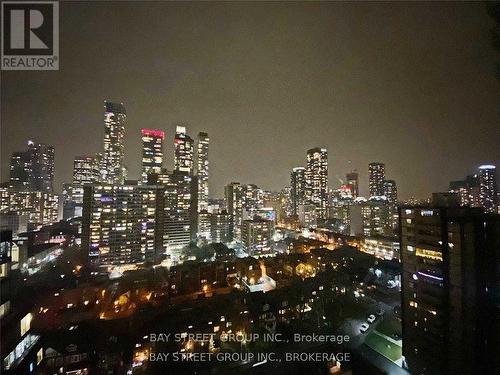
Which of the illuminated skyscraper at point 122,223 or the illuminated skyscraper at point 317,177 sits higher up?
the illuminated skyscraper at point 317,177

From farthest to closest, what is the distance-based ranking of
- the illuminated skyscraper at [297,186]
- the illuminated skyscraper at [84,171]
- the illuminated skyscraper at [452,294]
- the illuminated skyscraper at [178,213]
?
1. the illuminated skyscraper at [297,186]
2. the illuminated skyscraper at [84,171]
3. the illuminated skyscraper at [178,213]
4. the illuminated skyscraper at [452,294]

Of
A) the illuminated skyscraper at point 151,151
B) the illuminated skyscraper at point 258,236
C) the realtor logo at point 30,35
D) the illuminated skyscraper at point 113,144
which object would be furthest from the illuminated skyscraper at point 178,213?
the illuminated skyscraper at point 113,144

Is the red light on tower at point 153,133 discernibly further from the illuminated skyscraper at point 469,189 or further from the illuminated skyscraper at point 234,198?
the illuminated skyscraper at point 469,189

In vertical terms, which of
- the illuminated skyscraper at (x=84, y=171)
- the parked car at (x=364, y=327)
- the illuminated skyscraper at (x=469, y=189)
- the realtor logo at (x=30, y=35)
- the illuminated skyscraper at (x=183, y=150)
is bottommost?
the parked car at (x=364, y=327)

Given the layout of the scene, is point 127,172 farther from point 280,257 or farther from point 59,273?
point 280,257

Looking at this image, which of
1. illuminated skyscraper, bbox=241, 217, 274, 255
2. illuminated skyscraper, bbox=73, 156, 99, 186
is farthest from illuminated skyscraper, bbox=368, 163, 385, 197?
illuminated skyscraper, bbox=73, 156, 99, 186

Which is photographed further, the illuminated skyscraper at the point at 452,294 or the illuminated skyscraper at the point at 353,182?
the illuminated skyscraper at the point at 353,182

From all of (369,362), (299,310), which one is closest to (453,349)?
(369,362)
